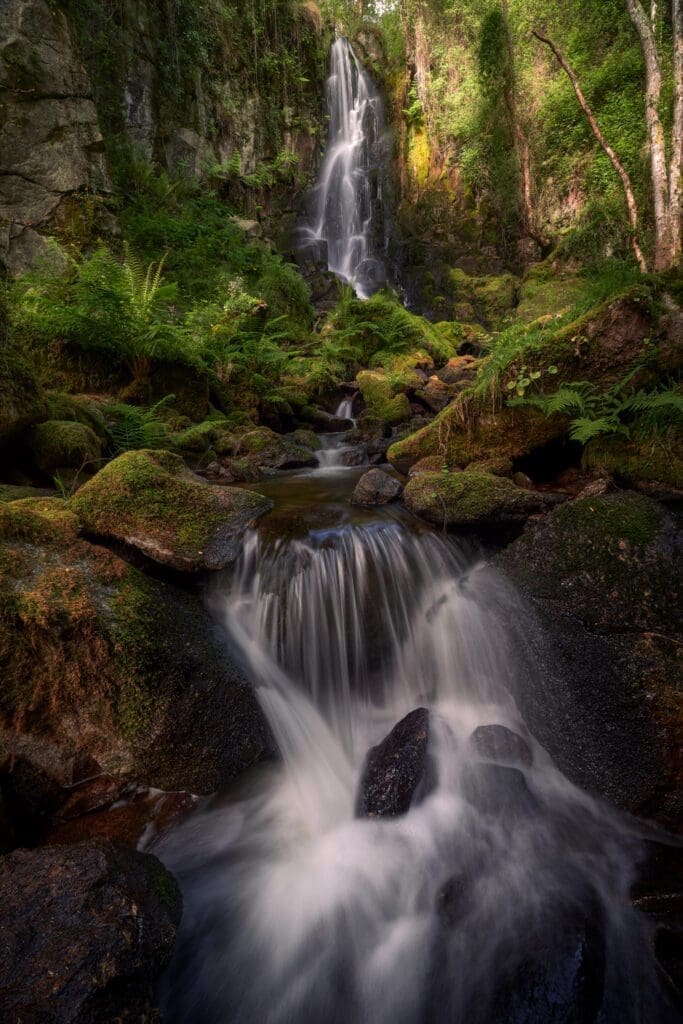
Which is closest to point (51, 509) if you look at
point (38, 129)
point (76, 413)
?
point (76, 413)

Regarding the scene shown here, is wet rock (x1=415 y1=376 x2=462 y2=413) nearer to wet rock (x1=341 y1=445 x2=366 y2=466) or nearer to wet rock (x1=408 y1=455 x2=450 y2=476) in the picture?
wet rock (x1=341 y1=445 x2=366 y2=466)

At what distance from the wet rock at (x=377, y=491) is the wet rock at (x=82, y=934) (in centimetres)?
364

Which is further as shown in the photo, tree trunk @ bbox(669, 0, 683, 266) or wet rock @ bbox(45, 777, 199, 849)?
tree trunk @ bbox(669, 0, 683, 266)

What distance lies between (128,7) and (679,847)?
19854 millimetres

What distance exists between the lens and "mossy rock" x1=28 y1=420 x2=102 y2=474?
14.6ft

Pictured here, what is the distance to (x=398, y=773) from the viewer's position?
9.44 feet

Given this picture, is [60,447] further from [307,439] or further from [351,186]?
[351,186]

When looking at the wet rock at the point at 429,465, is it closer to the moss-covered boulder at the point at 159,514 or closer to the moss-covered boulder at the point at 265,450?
the moss-covered boulder at the point at 265,450

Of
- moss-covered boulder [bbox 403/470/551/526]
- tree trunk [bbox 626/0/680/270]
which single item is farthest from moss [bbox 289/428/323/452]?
tree trunk [bbox 626/0/680/270]

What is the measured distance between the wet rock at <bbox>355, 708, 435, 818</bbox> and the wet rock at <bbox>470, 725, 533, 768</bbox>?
374 mm

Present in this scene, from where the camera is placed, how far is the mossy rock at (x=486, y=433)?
5.09 m

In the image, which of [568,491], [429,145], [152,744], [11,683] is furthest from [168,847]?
[429,145]

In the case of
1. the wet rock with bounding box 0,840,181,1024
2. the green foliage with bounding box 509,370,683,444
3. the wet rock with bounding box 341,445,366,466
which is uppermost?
the green foliage with bounding box 509,370,683,444

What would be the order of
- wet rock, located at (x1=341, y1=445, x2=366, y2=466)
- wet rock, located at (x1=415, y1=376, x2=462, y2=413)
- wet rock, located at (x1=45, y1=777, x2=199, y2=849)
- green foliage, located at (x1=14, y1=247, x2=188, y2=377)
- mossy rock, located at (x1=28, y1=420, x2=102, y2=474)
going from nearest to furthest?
1. wet rock, located at (x1=45, y1=777, x2=199, y2=849)
2. mossy rock, located at (x1=28, y1=420, x2=102, y2=474)
3. green foliage, located at (x1=14, y1=247, x2=188, y2=377)
4. wet rock, located at (x1=341, y1=445, x2=366, y2=466)
5. wet rock, located at (x1=415, y1=376, x2=462, y2=413)
